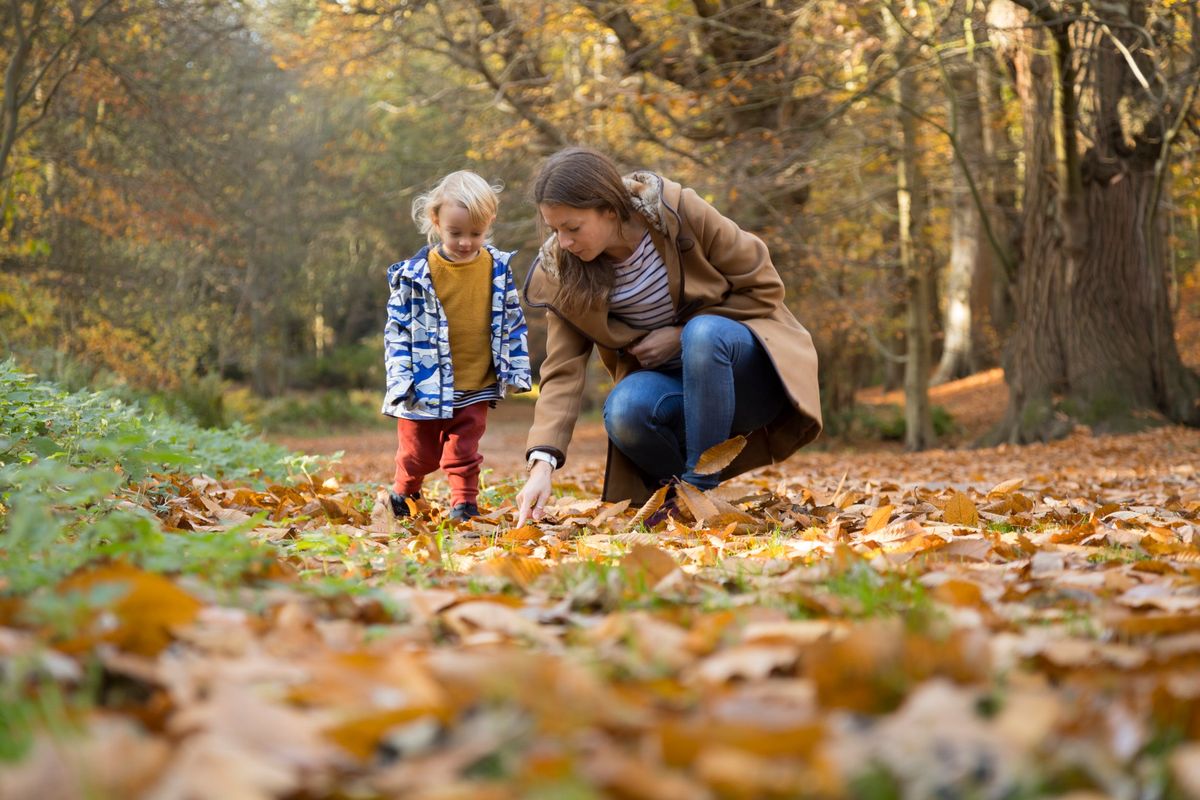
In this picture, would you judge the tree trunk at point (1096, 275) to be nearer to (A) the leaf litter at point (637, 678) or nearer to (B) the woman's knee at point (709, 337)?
(B) the woman's knee at point (709, 337)

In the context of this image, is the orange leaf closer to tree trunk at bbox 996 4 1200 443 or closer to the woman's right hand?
the woman's right hand

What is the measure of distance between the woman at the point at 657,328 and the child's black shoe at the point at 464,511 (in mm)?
524

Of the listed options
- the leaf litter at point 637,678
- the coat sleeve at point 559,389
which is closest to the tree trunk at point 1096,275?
the coat sleeve at point 559,389

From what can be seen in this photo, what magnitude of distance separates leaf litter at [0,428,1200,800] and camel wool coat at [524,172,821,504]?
55.1 inches

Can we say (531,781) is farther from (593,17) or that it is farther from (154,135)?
(154,135)

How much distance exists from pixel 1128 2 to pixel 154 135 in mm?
10731

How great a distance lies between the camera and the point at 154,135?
13203 millimetres

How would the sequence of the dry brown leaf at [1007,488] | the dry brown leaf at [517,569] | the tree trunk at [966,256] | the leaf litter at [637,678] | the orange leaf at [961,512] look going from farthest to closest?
the tree trunk at [966,256] < the dry brown leaf at [1007,488] < the orange leaf at [961,512] < the dry brown leaf at [517,569] < the leaf litter at [637,678]

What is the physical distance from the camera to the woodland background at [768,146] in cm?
966

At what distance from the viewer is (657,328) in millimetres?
4062

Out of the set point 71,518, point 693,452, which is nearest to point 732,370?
point 693,452

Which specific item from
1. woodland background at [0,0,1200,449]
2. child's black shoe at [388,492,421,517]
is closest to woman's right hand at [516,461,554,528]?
child's black shoe at [388,492,421,517]

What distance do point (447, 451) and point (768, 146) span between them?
24.9ft

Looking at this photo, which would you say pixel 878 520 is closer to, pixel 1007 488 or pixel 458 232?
pixel 1007 488
